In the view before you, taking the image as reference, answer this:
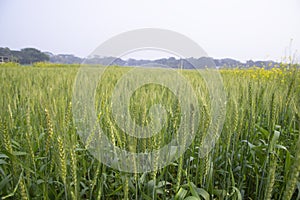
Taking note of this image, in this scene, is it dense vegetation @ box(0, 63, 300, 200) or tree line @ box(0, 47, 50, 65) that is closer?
dense vegetation @ box(0, 63, 300, 200)

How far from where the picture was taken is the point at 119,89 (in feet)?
3.85

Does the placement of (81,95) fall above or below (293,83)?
below

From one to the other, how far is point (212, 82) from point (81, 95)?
2.94ft

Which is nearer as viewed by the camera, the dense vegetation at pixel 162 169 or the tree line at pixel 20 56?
the dense vegetation at pixel 162 169

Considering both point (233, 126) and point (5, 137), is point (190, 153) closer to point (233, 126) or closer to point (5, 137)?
point (233, 126)

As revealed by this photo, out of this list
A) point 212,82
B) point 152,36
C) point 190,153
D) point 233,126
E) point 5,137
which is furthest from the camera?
point 212,82

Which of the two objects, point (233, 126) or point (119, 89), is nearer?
point (233, 126)

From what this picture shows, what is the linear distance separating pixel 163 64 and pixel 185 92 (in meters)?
0.24

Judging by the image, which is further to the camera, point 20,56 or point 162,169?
point 20,56

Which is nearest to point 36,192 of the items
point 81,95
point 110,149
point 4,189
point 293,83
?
point 4,189

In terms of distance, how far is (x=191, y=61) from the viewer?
4.35 feet

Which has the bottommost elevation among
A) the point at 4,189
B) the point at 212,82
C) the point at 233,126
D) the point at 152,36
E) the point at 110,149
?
the point at 4,189

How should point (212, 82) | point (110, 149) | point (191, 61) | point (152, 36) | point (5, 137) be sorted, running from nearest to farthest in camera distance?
point (5, 137) → point (110, 149) → point (152, 36) → point (191, 61) → point (212, 82)

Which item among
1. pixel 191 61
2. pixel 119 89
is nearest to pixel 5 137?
pixel 119 89
